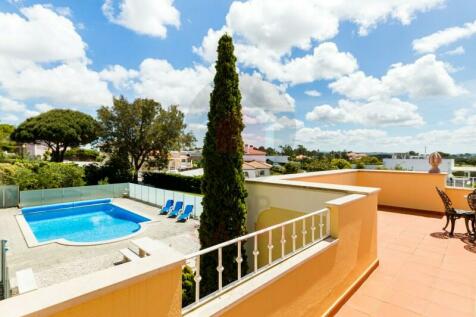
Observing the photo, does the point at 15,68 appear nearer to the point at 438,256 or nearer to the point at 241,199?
the point at 241,199

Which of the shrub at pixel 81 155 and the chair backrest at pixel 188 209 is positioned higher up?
the shrub at pixel 81 155

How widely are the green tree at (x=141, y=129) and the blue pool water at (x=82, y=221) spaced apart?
8.28 m

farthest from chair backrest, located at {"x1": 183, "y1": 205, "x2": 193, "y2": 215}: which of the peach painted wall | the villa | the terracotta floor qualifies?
the terracotta floor

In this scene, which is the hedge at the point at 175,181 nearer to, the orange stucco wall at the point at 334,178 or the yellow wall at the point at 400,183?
the orange stucco wall at the point at 334,178

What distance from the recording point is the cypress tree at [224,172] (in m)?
5.47

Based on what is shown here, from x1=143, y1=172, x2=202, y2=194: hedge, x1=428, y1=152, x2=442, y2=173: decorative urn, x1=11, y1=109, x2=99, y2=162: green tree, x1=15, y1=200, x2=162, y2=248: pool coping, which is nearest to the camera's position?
x1=428, y1=152, x2=442, y2=173: decorative urn

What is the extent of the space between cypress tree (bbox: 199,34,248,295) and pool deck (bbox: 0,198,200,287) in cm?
392

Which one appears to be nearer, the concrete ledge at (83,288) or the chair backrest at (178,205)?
the concrete ledge at (83,288)

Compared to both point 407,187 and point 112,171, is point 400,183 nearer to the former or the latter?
point 407,187

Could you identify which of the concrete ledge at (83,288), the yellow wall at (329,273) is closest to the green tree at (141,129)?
Answer: the yellow wall at (329,273)

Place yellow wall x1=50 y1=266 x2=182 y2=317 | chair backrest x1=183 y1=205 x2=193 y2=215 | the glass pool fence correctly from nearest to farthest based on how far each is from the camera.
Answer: yellow wall x1=50 y1=266 x2=182 y2=317 → chair backrest x1=183 y1=205 x2=193 y2=215 → the glass pool fence

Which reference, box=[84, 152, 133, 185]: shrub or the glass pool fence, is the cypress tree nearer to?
the glass pool fence

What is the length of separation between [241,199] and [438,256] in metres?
3.94

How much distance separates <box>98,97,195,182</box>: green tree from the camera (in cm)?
2294
